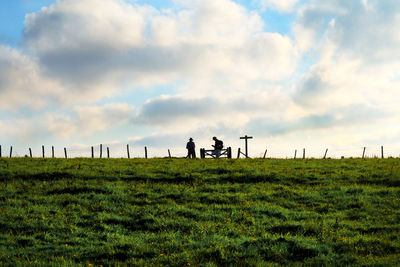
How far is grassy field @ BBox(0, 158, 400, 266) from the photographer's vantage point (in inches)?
462

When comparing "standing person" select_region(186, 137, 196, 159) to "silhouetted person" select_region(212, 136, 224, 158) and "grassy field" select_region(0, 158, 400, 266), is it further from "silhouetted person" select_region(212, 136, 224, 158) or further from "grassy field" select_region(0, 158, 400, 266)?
"grassy field" select_region(0, 158, 400, 266)

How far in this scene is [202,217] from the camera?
16500 mm

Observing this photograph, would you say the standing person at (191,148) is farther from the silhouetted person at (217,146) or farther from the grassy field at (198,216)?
the grassy field at (198,216)

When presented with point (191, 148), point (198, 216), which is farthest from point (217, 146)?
point (198, 216)

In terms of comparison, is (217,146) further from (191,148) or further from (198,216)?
(198,216)

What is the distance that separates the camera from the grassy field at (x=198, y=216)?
11734mm

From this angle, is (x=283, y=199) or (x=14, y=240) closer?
(x=14, y=240)

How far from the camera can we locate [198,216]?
54.5ft

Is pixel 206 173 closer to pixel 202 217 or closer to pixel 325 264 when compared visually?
pixel 202 217

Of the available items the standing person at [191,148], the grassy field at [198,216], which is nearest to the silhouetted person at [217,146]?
the standing person at [191,148]

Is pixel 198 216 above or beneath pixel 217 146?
beneath

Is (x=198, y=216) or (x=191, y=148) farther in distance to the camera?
(x=191, y=148)

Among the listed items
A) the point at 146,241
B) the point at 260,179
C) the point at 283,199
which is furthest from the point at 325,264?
the point at 260,179

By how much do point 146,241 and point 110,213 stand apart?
4494mm
